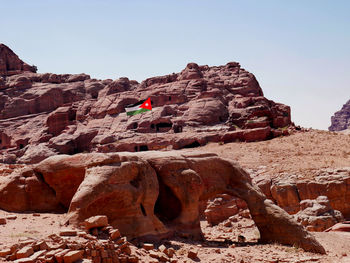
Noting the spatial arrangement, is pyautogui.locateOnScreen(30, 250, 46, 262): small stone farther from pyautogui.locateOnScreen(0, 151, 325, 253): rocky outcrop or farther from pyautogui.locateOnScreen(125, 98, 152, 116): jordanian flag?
pyautogui.locateOnScreen(125, 98, 152, 116): jordanian flag

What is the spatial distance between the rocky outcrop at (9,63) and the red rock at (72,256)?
59.6m

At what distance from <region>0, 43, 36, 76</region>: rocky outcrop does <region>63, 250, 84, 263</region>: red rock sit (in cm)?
5961

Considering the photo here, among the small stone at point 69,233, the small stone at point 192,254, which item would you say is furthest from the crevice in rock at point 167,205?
the small stone at point 69,233

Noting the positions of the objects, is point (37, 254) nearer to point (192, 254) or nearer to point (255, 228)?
point (192, 254)

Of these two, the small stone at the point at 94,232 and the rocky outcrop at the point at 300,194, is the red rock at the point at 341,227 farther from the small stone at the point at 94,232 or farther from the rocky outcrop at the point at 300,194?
the small stone at the point at 94,232

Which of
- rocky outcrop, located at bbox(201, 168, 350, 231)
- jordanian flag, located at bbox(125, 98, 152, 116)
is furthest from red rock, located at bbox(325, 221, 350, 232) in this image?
jordanian flag, located at bbox(125, 98, 152, 116)

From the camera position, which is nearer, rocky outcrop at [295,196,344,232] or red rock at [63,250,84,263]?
red rock at [63,250,84,263]

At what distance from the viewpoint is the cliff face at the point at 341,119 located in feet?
425

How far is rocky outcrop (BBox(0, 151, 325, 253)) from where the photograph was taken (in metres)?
12.1

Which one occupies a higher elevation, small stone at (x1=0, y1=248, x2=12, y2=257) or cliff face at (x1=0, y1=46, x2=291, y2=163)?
cliff face at (x1=0, y1=46, x2=291, y2=163)

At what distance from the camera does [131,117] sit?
4684cm

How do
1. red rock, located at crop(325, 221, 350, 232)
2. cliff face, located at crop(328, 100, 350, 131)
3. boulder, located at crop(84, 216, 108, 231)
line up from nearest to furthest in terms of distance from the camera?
boulder, located at crop(84, 216, 108, 231)
red rock, located at crop(325, 221, 350, 232)
cliff face, located at crop(328, 100, 350, 131)

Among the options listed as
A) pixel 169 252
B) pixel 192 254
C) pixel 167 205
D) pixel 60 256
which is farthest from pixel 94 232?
pixel 167 205

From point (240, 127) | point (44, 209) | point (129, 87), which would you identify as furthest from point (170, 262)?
point (129, 87)
